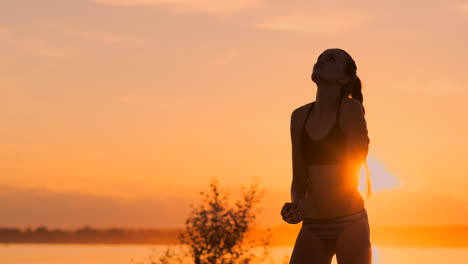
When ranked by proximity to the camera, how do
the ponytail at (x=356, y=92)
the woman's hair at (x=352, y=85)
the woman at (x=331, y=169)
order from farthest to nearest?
the woman's hair at (x=352, y=85) < the ponytail at (x=356, y=92) < the woman at (x=331, y=169)

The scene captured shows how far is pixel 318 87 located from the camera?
11312 millimetres

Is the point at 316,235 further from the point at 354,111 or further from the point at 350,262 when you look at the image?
the point at 354,111

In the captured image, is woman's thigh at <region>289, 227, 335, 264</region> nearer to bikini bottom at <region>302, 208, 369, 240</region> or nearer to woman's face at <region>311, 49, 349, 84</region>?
bikini bottom at <region>302, 208, 369, 240</region>

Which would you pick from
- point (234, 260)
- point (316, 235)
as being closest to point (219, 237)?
point (234, 260)

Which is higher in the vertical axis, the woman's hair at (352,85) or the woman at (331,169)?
the woman's hair at (352,85)

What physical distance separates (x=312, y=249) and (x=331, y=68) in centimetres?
184

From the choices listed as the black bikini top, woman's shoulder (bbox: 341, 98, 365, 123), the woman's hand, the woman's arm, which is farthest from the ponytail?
the woman's hand

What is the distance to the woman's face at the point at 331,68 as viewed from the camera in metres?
11.2

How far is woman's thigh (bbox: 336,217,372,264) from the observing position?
11016 millimetres

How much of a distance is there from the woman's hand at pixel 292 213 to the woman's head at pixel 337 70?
4.08 feet

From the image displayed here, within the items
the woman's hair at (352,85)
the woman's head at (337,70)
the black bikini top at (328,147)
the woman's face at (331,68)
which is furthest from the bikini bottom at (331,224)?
the woman's face at (331,68)

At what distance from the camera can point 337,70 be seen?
11203mm

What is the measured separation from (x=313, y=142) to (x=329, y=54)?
3.07 ft

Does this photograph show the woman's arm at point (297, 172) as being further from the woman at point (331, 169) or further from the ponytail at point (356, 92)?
the ponytail at point (356, 92)
